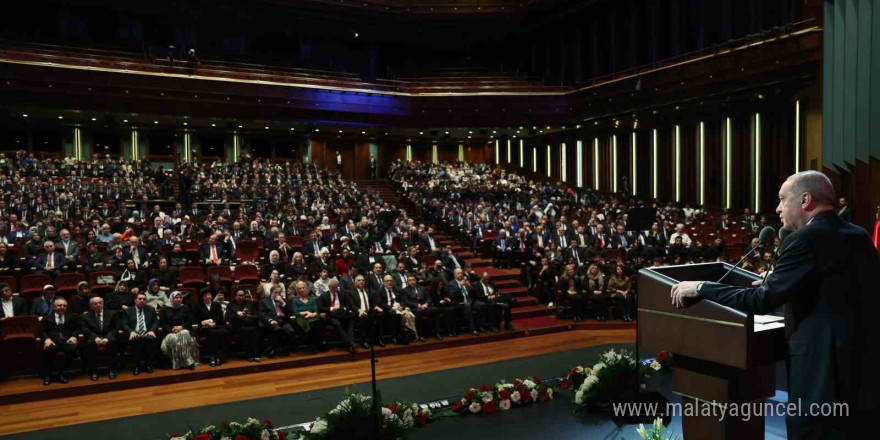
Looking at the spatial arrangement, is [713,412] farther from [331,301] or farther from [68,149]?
[68,149]

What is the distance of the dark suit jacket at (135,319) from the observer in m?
6.48

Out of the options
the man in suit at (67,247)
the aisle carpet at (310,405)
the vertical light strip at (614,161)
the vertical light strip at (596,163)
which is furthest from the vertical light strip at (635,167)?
the man in suit at (67,247)

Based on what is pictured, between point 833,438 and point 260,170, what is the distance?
56.3 ft

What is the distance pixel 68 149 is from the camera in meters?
19.9

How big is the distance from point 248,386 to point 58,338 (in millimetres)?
2080

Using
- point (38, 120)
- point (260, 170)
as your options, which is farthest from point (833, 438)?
point (38, 120)

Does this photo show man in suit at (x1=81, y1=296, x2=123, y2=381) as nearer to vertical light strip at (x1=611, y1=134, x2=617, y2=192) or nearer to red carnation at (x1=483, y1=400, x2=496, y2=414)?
red carnation at (x1=483, y1=400, x2=496, y2=414)

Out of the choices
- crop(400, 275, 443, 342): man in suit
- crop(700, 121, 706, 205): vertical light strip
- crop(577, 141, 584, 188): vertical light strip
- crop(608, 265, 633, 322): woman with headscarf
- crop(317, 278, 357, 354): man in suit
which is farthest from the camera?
crop(577, 141, 584, 188): vertical light strip

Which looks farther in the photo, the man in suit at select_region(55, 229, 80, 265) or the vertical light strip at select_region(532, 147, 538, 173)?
the vertical light strip at select_region(532, 147, 538, 173)

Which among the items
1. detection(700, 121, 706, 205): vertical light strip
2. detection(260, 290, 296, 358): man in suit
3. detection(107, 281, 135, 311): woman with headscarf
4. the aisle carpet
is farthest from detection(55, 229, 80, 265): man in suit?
detection(700, 121, 706, 205): vertical light strip

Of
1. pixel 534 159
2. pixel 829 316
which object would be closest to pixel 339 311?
pixel 829 316

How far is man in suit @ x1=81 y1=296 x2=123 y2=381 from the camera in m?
6.12

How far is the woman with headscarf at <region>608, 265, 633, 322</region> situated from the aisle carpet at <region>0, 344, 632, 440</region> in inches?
109

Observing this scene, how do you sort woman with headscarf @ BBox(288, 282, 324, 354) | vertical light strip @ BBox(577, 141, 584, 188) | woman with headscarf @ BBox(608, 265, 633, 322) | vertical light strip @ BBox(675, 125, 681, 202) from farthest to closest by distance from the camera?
1. vertical light strip @ BBox(577, 141, 584, 188)
2. vertical light strip @ BBox(675, 125, 681, 202)
3. woman with headscarf @ BBox(608, 265, 633, 322)
4. woman with headscarf @ BBox(288, 282, 324, 354)
